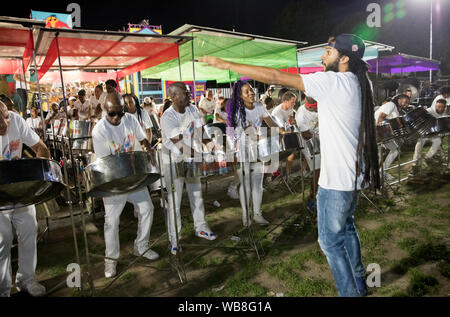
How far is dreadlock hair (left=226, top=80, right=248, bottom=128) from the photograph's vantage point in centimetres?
268

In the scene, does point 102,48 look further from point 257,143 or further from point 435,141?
point 435,141

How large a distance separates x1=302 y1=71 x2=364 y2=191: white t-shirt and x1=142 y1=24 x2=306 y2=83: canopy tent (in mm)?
2589

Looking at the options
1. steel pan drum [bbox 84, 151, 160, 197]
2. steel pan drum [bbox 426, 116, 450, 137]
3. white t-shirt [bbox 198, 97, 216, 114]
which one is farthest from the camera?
white t-shirt [bbox 198, 97, 216, 114]

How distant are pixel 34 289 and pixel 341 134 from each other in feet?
6.41

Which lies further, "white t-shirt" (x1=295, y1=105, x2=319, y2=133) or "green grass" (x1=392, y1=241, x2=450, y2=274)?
"white t-shirt" (x1=295, y1=105, x2=319, y2=133)

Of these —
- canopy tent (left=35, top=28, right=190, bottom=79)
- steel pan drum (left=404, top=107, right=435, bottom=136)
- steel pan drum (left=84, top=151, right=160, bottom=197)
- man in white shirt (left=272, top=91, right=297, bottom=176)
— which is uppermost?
canopy tent (left=35, top=28, right=190, bottom=79)

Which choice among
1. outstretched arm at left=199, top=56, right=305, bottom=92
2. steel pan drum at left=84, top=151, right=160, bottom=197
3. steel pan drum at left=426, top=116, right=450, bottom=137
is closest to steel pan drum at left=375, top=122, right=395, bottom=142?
steel pan drum at left=426, top=116, right=450, bottom=137

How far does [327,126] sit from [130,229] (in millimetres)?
2186

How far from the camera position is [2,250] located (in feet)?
5.58

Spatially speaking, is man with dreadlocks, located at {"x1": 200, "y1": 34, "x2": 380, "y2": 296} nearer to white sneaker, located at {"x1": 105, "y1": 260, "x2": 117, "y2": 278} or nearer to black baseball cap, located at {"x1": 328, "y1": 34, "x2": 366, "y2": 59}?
black baseball cap, located at {"x1": 328, "y1": 34, "x2": 366, "y2": 59}

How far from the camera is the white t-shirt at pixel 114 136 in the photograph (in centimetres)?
206

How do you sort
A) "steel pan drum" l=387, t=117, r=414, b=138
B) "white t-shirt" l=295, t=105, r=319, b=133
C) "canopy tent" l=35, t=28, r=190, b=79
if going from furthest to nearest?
"white t-shirt" l=295, t=105, r=319, b=133 < "steel pan drum" l=387, t=117, r=414, b=138 < "canopy tent" l=35, t=28, r=190, b=79
